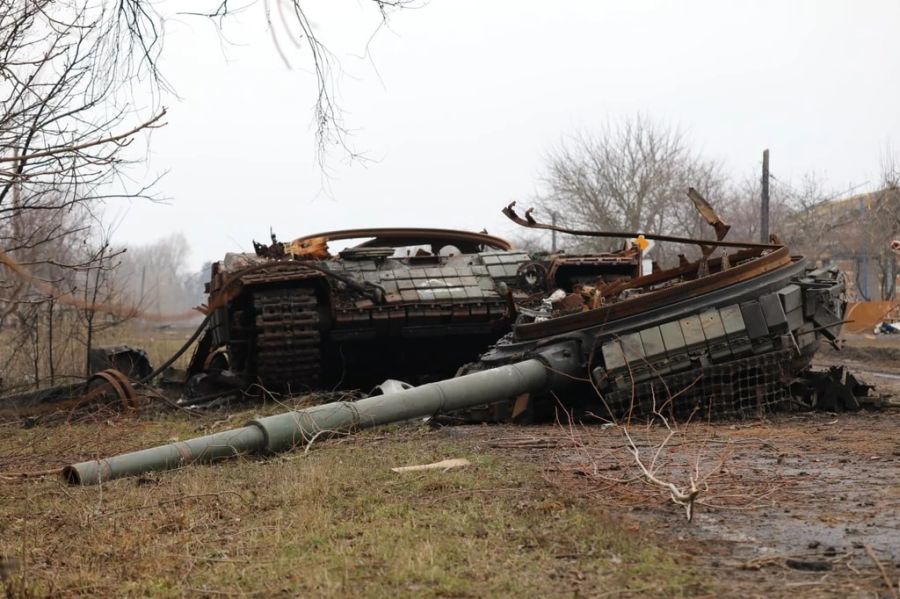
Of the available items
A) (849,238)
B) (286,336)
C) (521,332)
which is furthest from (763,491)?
(849,238)

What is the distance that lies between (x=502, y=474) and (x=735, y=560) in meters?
2.08

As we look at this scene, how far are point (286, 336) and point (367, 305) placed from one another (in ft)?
3.30

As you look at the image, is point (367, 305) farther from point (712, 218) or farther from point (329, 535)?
point (329, 535)

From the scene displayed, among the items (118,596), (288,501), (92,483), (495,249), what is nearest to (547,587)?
(118,596)

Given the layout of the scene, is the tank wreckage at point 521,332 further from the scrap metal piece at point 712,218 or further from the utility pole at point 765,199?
the utility pole at point 765,199

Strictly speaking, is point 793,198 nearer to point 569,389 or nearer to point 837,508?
point 569,389

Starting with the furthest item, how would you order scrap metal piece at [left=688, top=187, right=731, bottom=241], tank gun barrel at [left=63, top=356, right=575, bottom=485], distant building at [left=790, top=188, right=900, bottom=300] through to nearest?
distant building at [left=790, top=188, right=900, bottom=300]
scrap metal piece at [left=688, top=187, right=731, bottom=241]
tank gun barrel at [left=63, top=356, right=575, bottom=485]

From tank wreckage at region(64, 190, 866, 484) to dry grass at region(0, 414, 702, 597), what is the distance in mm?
828

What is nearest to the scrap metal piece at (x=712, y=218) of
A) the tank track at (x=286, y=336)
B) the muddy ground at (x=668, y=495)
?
the muddy ground at (x=668, y=495)

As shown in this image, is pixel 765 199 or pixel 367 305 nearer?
pixel 367 305

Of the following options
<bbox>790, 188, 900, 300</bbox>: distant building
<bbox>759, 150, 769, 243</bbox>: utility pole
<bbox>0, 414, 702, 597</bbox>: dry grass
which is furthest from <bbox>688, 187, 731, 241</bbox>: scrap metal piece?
<bbox>790, 188, 900, 300</bbox>: distant building

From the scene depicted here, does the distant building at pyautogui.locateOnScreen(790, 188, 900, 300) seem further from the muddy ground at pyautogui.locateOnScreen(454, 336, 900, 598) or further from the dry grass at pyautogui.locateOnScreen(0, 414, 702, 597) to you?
the dry grass at pyautogui.locateOnScreen(0, 414, 702, 597)

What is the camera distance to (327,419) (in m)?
7.69

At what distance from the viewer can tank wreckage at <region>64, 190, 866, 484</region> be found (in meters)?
8.30
